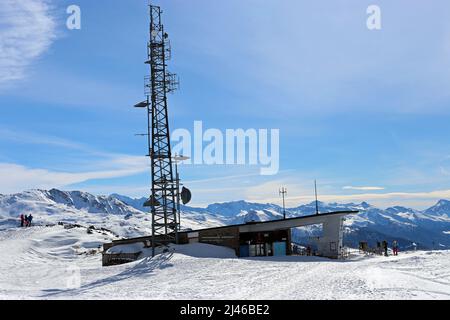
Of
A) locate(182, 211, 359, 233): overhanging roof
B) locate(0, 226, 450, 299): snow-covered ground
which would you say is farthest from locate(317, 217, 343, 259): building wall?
locate(0, 226, 450, 299): snow-covered ground

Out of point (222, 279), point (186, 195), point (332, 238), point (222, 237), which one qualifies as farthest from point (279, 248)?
point (222, 279)

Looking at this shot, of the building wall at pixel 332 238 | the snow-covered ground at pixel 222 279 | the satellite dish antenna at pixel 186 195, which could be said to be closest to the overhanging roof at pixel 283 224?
the building wall at pixel 332 238

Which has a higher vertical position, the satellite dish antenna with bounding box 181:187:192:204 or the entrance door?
the satellite dish antenna with bounding box 181:187:192:204

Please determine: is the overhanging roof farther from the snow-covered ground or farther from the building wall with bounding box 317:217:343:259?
the snow-covered ground

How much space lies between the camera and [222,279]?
80.5 ft

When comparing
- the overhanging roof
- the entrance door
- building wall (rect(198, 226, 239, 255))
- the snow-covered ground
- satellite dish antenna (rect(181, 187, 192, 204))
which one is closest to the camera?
the snow-covered ground

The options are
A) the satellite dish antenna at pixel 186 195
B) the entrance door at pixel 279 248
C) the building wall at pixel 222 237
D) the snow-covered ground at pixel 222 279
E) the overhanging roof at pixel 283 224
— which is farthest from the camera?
the satellite dish antenna at pixel 186 195

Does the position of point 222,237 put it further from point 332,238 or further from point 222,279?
point 222,279

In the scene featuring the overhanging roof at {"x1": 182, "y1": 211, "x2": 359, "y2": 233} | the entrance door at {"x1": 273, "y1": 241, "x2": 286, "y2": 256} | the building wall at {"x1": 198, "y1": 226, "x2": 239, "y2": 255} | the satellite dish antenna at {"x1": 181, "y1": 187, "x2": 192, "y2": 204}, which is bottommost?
the entrance door at {"x1": 273, "y1": 241, "x2": 286, "y2": 256}

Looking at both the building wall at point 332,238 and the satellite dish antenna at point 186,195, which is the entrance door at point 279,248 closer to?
the building wall at point 332,238

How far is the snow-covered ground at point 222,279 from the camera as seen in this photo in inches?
746

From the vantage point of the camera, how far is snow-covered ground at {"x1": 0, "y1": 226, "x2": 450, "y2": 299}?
18.9 m
